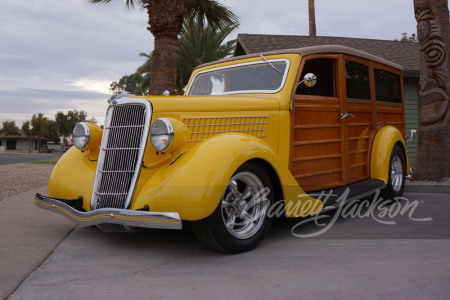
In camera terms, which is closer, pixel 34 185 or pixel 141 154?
pixel 141 154

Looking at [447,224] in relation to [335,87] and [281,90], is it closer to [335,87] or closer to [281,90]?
[335,87]

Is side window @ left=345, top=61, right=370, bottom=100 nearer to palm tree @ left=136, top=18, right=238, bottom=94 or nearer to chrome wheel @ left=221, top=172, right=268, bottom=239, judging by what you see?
chrome wheel @ left=221, top=172, right=268, bottom=239

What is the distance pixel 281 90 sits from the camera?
13.4 ft

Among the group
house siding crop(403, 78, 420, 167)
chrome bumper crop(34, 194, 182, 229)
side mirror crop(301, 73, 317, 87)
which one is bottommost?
chrome bumper crop(34, 194, 182, 229)

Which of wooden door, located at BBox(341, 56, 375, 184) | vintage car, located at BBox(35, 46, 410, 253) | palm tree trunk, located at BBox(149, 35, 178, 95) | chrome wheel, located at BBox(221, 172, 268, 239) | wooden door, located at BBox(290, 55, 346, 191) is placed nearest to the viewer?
vintage car, located at BBox(35, 46, 410, 253)

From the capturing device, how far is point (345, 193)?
4320mm

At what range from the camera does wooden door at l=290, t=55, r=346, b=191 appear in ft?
13.6

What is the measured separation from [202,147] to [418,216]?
317 centimetres

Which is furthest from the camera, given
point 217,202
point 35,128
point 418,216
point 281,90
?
point 35,128

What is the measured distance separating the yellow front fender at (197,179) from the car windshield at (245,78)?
1.17 metres

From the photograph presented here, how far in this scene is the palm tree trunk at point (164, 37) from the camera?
8.98 meters

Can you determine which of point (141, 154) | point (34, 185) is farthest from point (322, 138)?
point (34, 185)

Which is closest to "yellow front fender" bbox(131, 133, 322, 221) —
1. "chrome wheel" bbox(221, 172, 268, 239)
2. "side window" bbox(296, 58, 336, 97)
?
"chrome wheel" bbox(221, 172, 268, 239)

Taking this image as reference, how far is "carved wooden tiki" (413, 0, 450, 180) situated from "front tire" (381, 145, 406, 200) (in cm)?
177
